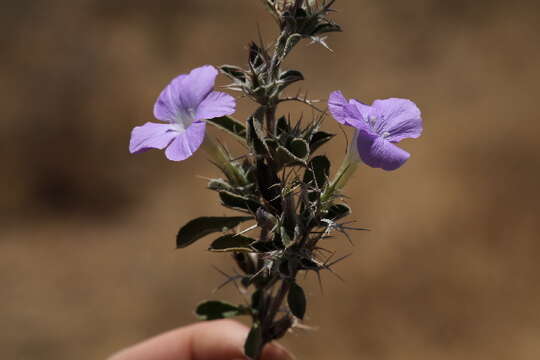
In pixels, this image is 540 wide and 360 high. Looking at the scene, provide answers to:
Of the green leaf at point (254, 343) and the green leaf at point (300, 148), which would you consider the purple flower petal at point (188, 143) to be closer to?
the green leaf at point (300, 148)

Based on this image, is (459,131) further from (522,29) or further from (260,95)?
(260,95)

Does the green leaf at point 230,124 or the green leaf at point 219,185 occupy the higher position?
the green leaf at point 230,124

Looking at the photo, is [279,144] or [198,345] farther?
[198,345]

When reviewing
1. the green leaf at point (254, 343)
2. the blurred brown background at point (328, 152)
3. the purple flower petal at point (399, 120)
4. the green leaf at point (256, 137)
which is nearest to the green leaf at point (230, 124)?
the green leaf at point (256, 137)

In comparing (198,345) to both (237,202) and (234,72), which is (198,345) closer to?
(237,202)

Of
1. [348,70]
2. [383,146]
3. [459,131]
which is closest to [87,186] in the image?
[348,70]

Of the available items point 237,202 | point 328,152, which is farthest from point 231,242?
point 328,152
